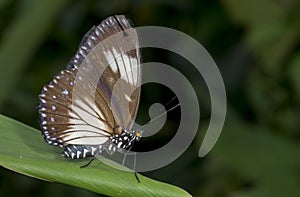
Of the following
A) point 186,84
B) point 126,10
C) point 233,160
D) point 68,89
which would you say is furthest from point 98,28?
point 126,10

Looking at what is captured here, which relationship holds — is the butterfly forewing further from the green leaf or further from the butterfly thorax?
the green leaf

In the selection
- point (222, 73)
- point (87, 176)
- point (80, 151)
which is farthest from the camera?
point (222, 73)

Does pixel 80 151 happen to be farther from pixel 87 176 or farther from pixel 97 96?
pixel 87 176

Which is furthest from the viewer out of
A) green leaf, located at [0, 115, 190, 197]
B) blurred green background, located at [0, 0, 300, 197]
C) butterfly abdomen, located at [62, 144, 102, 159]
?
blurred green background, located at [0, 0, 300, 197]

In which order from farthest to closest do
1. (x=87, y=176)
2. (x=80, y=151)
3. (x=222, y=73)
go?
1. (x=222, y=73)
2. (x=80, y=151)
3. (x=87, y=176)

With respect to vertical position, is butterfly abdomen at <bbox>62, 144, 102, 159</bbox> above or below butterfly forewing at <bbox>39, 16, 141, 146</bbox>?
below

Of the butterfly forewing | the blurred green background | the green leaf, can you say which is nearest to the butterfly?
the butterfly forewing

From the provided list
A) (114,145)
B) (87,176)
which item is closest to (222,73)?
(114,145)

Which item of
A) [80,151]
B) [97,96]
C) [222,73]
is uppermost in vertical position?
[222,73]
